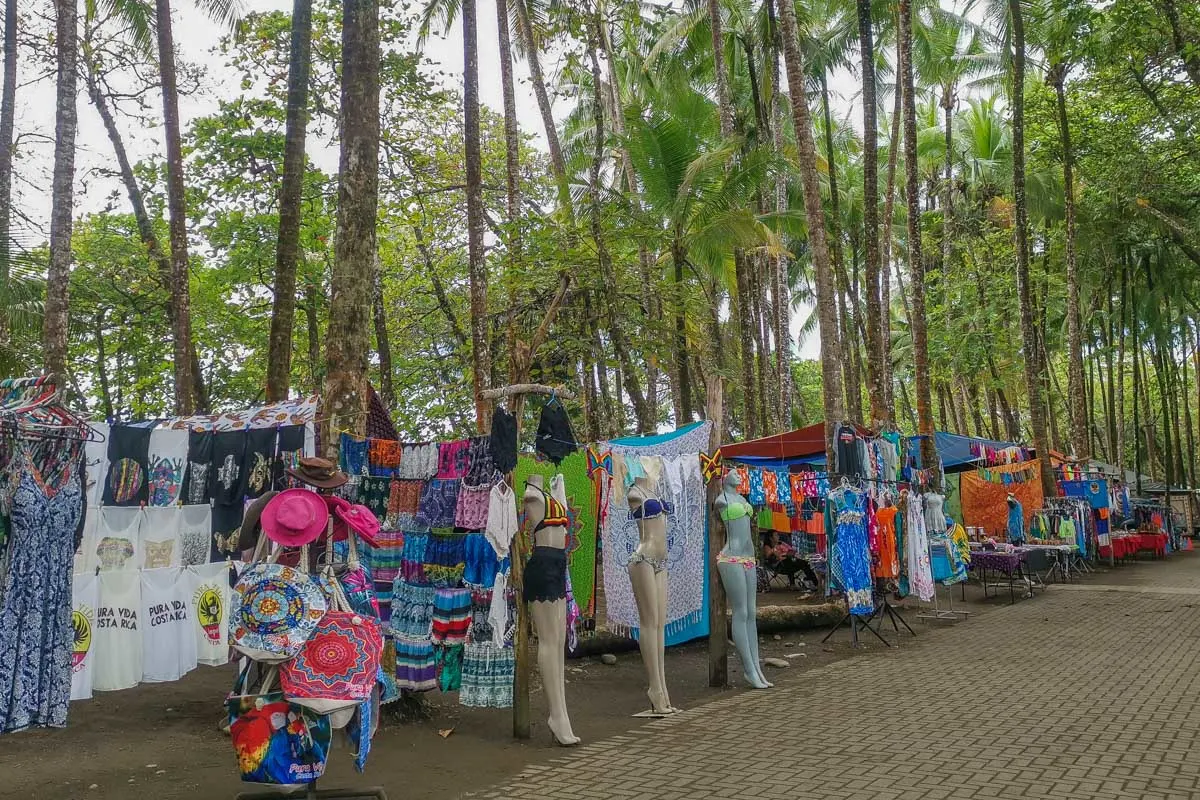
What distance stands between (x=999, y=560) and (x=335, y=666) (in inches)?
491

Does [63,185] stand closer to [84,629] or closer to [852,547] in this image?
[84,629]

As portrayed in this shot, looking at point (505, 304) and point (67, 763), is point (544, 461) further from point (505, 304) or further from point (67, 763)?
point (505, 304)

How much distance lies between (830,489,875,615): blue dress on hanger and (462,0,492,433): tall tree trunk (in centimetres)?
418

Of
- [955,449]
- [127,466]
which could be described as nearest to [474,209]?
[127,466]

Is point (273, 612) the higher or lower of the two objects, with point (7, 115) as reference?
lower

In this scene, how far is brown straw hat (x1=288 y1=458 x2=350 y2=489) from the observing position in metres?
5.19

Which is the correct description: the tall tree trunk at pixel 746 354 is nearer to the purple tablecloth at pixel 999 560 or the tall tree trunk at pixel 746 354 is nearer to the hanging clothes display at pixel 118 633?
the purple tablecloth at pixel 999 560

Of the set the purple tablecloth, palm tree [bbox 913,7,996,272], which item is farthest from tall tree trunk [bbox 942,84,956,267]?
the purple tablecloth

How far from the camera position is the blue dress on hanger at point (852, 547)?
10367mm

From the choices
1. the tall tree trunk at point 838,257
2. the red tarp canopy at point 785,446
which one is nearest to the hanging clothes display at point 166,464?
the red tarp canopy at point 785,446

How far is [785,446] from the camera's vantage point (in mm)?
15227

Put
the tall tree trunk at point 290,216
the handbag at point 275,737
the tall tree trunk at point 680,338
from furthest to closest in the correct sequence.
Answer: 1. the tall tree trunk at point 680,338
2. the tall tree trunk at point 290,216
3. the handbag at point 275,737

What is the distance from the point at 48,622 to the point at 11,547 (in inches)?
19.1

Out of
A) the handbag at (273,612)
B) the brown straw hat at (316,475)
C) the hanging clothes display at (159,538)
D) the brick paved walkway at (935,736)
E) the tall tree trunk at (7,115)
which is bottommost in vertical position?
the brick paved walkway at (935,736)
